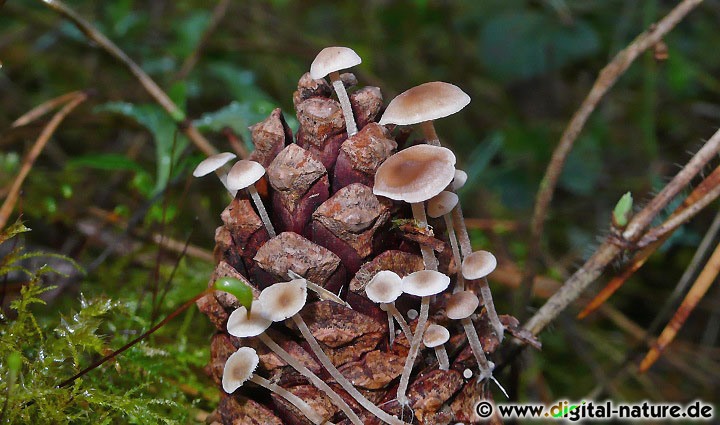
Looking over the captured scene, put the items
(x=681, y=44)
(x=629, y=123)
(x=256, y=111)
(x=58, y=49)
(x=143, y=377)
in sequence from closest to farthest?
(x=143, y=377) → (x=256, y=111) → (x=681, y=44) → (x=58, y=49) → (x=629, y=123)

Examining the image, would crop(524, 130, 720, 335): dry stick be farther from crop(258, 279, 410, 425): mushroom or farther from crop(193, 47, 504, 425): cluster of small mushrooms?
crop(258, 279, 410, 425): mushroom

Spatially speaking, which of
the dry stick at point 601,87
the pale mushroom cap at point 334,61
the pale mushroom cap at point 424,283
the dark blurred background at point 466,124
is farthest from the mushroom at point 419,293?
the dark blurred background at point 466,124

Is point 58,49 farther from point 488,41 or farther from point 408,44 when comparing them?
point 488,41

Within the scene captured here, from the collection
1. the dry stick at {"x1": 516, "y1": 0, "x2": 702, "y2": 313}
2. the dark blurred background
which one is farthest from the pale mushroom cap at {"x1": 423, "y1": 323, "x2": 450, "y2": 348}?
the dark blurred background

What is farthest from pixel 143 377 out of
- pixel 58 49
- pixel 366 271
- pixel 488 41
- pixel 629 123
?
pixel 629 123

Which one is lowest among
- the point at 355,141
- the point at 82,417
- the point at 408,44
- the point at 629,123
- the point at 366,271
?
the point at 629,123

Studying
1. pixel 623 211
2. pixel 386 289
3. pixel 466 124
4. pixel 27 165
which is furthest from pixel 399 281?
pixel 466 124

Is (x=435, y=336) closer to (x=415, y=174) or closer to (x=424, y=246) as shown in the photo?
(x=424, y=246)

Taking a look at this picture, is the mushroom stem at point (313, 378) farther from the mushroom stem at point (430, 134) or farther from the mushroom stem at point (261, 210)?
the mushroom stem at point (430, 134)

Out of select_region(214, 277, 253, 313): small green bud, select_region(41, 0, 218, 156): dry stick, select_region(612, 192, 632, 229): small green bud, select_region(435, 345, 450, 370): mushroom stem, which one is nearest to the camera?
select_region(214, 277, 253, 313): small green bud
